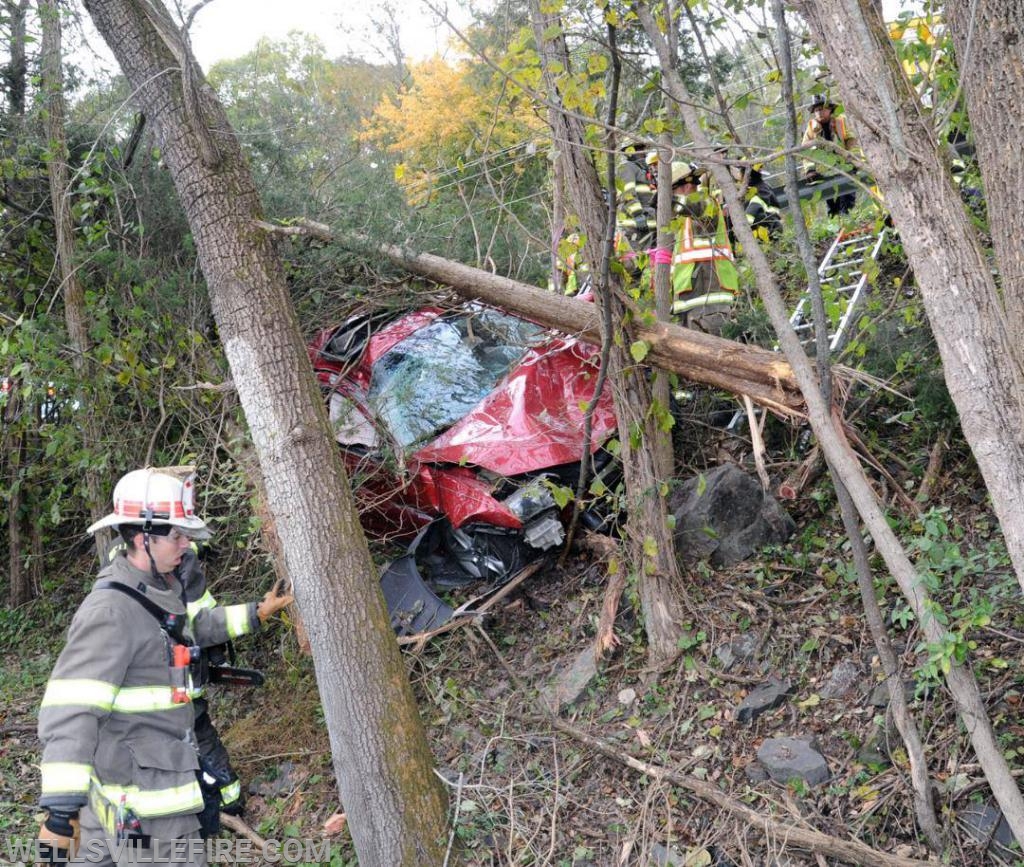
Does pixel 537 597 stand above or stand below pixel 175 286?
below

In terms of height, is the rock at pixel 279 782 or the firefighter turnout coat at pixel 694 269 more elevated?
the firefighter turnout coat at pixel 694 269

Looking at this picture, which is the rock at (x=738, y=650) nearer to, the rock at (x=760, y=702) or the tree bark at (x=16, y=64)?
the rock at (x=760, y=702)

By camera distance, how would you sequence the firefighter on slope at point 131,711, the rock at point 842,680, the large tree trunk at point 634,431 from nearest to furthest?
the firefighter on slope at point 131,711, the rock at point 842,680, the large tree trunk at point 634,431

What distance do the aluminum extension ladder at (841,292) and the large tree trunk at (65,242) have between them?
4.51 meters

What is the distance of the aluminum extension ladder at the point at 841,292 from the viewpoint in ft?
16.1

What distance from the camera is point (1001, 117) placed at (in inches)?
112

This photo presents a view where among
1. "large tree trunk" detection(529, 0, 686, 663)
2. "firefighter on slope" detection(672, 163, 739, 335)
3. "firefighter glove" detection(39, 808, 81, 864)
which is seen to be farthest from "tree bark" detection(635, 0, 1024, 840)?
"firefighter glove" detection(39, 808, 81, 864)

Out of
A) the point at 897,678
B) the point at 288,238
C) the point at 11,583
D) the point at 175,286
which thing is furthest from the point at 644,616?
the point at 11,583

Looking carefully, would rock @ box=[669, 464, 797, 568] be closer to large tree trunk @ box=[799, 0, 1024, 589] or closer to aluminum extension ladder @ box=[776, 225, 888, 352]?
aluminum extension ladder @ box=[776, 225, 888, 352]

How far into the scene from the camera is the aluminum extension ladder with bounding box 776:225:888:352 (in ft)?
16.1

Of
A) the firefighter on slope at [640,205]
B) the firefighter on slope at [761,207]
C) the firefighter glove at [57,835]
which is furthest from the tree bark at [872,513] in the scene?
the firefighter glove at [57,835]

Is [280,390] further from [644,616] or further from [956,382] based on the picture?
[956,382]

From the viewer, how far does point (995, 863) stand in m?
3.07

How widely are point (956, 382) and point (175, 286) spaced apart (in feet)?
16.3
